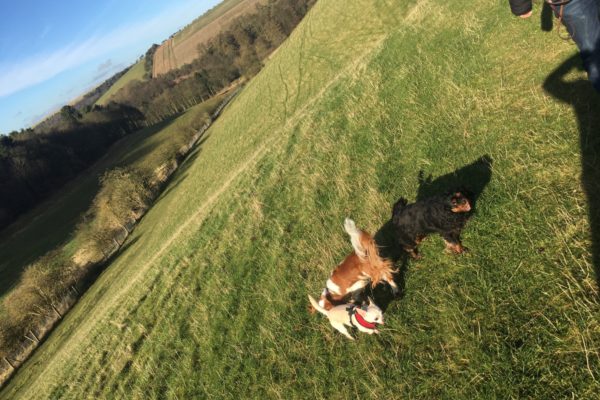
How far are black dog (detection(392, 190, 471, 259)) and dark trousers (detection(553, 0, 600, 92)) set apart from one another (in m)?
2.65

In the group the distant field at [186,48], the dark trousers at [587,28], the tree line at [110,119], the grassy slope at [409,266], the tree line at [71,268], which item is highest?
the distant field at [186,48]

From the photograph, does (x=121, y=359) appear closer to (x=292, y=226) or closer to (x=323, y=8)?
(x=292, y=226)

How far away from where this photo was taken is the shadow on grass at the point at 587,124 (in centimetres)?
437

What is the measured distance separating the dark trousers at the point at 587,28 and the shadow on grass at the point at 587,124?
0.49 m

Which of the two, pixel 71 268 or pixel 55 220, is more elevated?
pixel 55 220

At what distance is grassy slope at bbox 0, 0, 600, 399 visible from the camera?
4312 mm

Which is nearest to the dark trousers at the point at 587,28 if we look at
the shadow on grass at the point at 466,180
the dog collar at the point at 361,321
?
the shadow on grass at the point at 466,180

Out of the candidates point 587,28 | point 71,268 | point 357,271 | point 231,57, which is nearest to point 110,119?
point 231,57

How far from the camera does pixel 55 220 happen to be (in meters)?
65.2

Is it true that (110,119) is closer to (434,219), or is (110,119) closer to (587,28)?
(434,219)

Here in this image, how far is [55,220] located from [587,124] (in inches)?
3072

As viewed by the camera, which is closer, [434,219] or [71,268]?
[434,219]

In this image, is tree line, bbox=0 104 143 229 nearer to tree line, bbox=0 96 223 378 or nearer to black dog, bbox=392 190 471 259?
tree line, bbox=0 96 223 378

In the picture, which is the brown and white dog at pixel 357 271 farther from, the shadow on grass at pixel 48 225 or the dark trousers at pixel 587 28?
the shadow on grass at pixel 48 225
